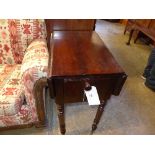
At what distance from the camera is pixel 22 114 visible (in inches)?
44.1

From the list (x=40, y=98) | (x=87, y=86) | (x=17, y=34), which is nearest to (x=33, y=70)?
(x=40, y=98)

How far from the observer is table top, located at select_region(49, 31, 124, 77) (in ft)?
2.76

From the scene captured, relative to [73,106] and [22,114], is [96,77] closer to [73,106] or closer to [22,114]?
[22,114]

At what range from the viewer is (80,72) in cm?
83

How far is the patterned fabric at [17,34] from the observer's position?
3.98 ft

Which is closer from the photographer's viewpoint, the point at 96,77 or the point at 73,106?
the point at 96,77

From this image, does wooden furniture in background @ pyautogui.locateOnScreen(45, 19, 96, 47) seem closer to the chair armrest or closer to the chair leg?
the chair armrest

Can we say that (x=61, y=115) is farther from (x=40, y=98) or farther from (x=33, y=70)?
(x=33, y=70)

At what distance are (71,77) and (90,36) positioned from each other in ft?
1.82

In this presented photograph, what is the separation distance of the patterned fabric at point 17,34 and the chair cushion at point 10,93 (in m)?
0.19

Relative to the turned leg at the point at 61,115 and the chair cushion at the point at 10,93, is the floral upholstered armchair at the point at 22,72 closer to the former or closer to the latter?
the chair cushion at the point at 10,93
